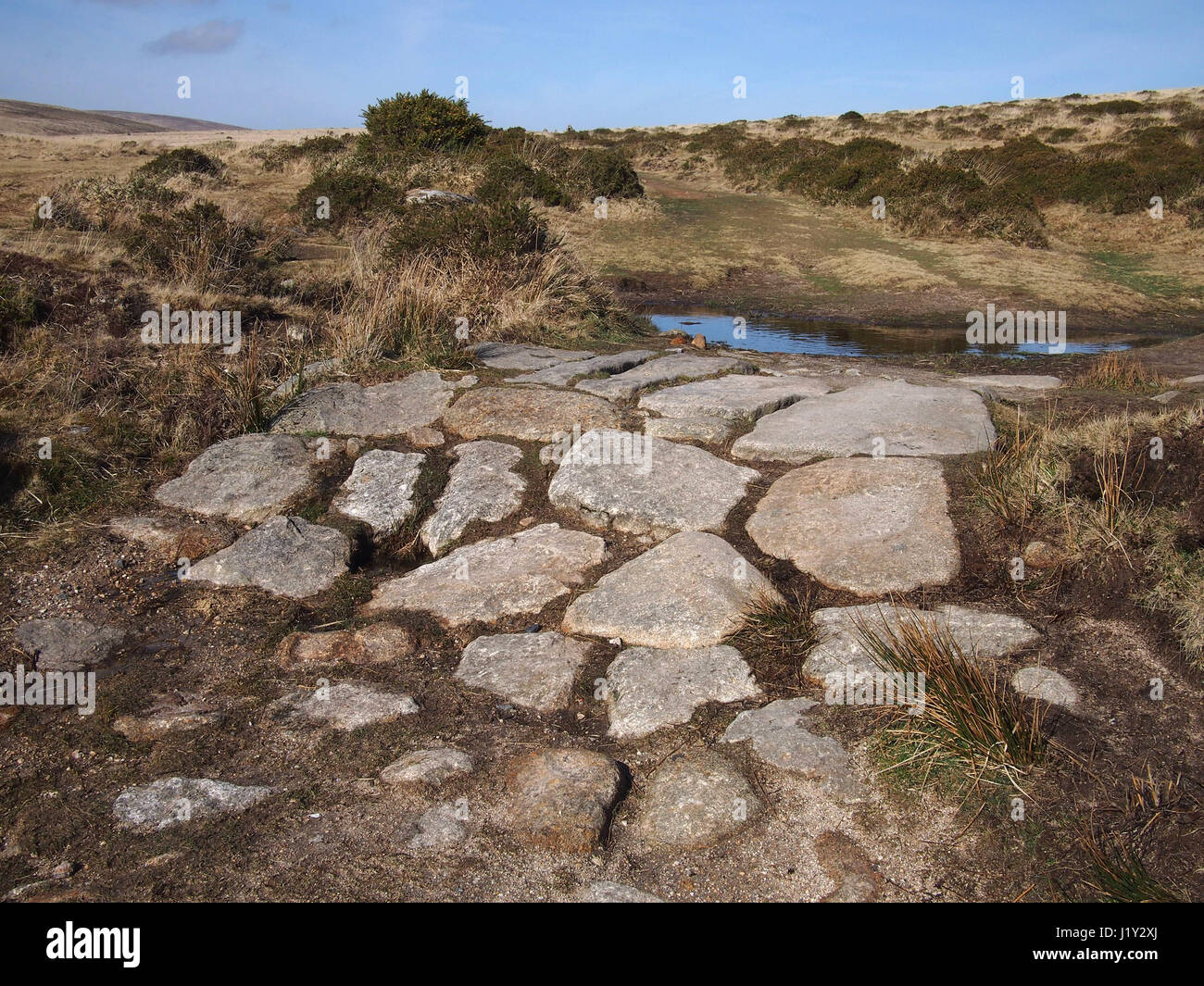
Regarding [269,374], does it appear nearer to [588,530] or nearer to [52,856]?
[588,530]

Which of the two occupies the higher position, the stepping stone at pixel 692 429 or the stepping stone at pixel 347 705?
the stepping stone at pixel 692 429

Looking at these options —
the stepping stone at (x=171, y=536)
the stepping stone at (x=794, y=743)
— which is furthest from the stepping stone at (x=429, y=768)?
the stepping stone at (x=171, y=536)

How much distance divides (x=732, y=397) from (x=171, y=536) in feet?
9.20

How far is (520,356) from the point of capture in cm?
593

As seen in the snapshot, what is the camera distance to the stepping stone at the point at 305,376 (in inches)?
197

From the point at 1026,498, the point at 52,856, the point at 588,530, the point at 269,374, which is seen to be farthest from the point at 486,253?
the point at 52,856

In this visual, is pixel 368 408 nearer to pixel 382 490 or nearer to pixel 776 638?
pixel 382 490

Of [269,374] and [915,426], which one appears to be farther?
[269,374]

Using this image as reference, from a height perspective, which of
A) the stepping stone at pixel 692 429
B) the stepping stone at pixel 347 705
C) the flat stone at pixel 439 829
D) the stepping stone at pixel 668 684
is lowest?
the flat stone at pixel 439 829

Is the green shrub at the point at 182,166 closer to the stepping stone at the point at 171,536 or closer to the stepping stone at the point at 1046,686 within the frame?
the stepping stone at the point at 171,536

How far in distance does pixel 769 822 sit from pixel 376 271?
5.70m

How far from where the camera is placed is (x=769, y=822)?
2.34m

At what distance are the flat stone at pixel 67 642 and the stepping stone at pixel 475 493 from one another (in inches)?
51.2

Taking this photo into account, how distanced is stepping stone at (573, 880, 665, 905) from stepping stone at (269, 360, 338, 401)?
3.59 metres
